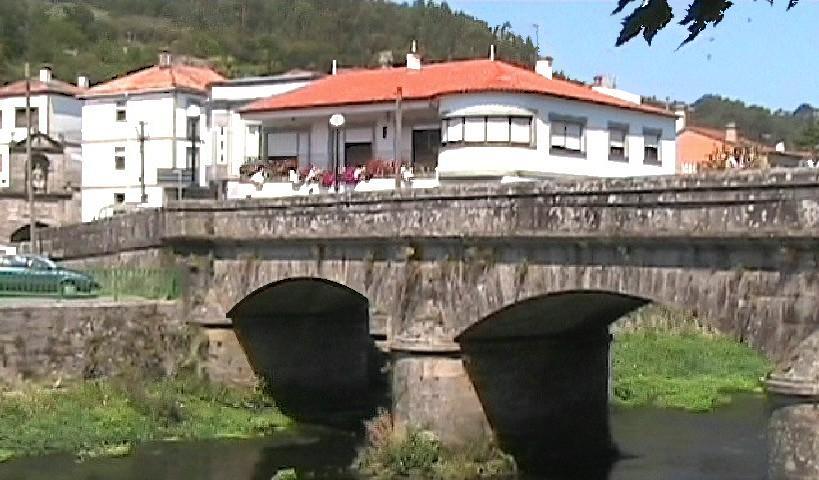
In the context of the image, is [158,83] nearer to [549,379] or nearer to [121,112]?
[121,112]

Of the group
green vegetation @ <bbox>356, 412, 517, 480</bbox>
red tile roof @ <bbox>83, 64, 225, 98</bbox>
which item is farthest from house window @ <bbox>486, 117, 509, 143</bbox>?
red tile roof @ <bbox>83, 64, 225, 98</bbox>

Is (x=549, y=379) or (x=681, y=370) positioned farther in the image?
(x=681, y=370)

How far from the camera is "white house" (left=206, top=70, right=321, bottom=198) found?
45125mm

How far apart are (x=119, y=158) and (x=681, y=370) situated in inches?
1211

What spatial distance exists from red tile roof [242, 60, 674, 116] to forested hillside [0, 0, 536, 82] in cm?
4354

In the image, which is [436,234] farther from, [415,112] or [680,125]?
[680,125]

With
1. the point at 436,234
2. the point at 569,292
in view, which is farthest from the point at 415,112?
the point at 569,292

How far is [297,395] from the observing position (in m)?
29.7

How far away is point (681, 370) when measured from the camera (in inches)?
1389

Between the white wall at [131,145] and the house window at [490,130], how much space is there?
69.8ft

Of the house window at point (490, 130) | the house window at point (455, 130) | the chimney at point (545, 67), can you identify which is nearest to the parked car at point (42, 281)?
the house window at point (455, 130)

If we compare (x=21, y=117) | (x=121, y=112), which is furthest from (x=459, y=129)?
(x=21, y=117)

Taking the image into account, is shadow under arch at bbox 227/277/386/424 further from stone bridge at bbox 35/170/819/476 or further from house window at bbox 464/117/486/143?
house window at bbox 464/117/486/143

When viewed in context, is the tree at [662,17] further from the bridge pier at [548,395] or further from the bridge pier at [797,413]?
the bridge pier at [548,395]
